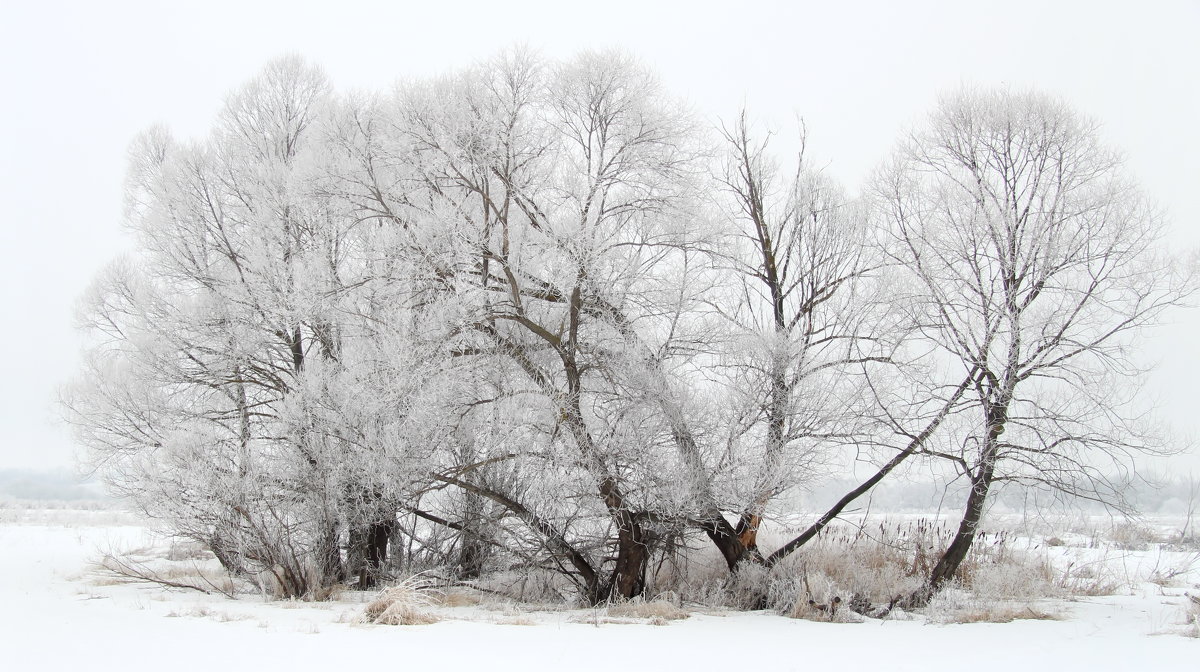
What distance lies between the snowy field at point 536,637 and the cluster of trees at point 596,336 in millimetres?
1257

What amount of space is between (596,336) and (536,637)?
14.2ft

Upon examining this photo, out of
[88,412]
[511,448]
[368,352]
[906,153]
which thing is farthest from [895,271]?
[88,412]

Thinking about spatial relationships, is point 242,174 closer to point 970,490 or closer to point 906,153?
point 906,153

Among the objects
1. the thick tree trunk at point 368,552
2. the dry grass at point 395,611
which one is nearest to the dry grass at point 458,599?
the thick tree trunk at point 368,552

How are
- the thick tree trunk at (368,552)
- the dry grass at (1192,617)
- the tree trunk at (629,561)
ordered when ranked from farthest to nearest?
the thick tree trunk at (368,552)
the tree trunk at (629,561)
the dry grass at (1192,617)

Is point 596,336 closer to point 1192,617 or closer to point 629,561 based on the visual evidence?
point 629,561

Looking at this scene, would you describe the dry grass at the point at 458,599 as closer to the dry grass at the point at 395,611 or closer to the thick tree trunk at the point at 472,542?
the thick tree trunk at the point at 472,542

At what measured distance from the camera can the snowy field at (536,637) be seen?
554 centimetres

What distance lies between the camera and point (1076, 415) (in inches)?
350

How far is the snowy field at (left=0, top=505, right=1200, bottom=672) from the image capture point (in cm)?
554

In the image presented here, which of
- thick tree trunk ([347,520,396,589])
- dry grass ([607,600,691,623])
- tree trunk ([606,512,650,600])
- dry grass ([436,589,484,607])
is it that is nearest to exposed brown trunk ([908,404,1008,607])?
dry grass ([607,600,691,623])

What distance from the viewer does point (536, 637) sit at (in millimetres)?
6766

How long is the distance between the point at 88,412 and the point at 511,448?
22.8ft

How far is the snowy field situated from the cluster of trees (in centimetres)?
126
